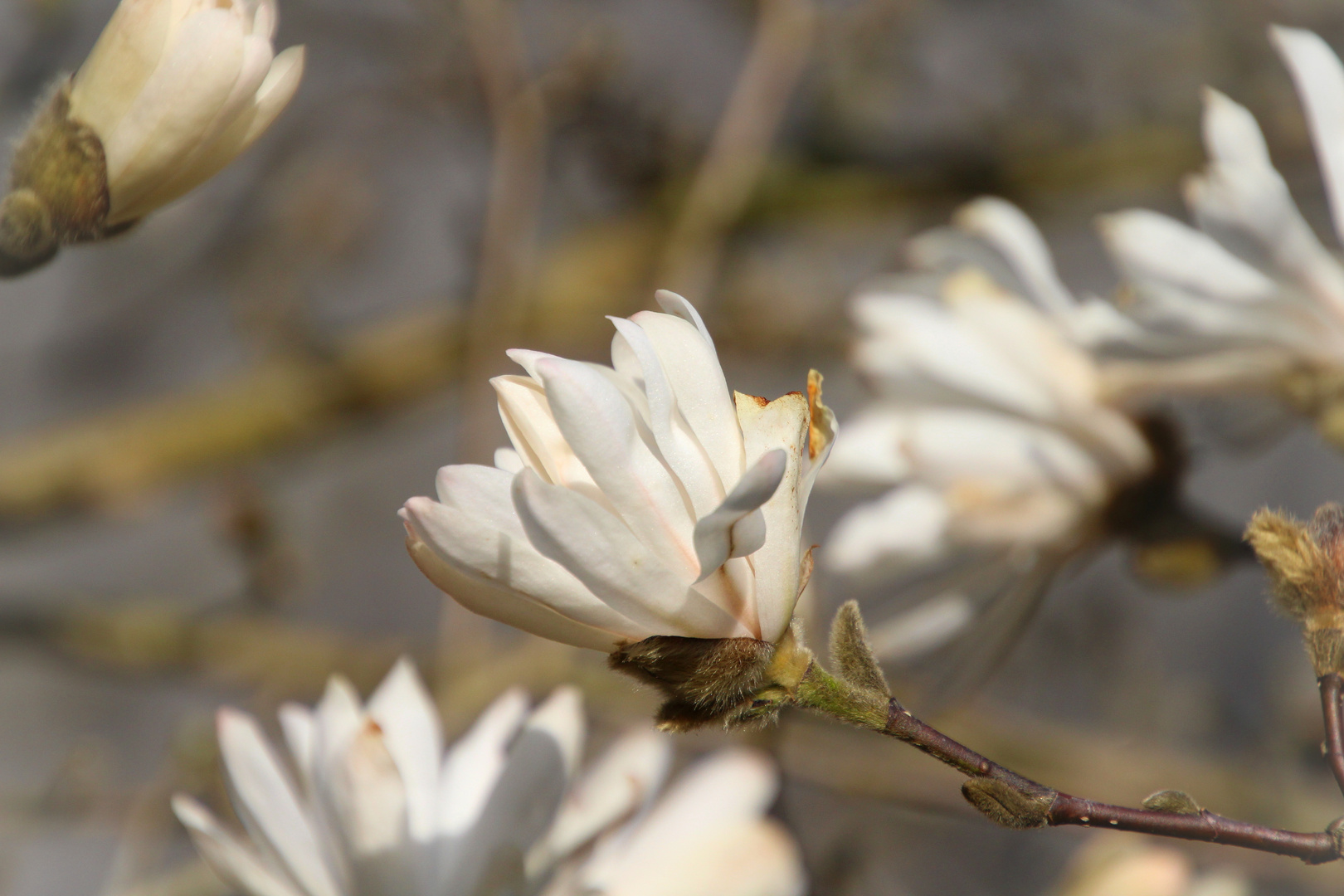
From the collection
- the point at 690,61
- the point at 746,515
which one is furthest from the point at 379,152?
the point at 746,515

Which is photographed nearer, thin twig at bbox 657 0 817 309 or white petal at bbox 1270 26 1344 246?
white petal at bbox 1270 26 1344 246

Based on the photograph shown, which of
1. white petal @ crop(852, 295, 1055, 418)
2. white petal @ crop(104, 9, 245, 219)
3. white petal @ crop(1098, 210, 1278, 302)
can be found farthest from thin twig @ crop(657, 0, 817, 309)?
white petal @ crop(104, 9, 245, 219)

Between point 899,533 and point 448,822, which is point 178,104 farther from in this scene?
point 899,533

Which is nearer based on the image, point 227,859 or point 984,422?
point 227,859

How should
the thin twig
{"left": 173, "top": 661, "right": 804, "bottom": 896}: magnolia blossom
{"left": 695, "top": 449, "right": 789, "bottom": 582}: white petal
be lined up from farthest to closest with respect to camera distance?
the thin twig < {"left": 173, "top": 661, "right": 804, "bottom": 896}: magnolia blossom < {"left": 695, "top": 449, "right": 789, "bottom": 582}: white petal

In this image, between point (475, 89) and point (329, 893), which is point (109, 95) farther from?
point (475, 89)

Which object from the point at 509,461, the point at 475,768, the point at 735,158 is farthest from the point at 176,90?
the point at 735,158

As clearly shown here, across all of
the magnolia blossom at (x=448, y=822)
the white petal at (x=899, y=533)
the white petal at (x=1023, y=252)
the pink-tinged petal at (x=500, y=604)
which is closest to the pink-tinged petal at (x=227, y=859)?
the magnolia blossom at (x=448, y=822)

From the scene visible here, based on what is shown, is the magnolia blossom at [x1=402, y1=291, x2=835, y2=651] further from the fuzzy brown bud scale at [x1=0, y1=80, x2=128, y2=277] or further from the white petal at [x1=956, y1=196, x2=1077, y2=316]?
the white petal at [x1=956, y1=196, x2=1077, y2=316]
